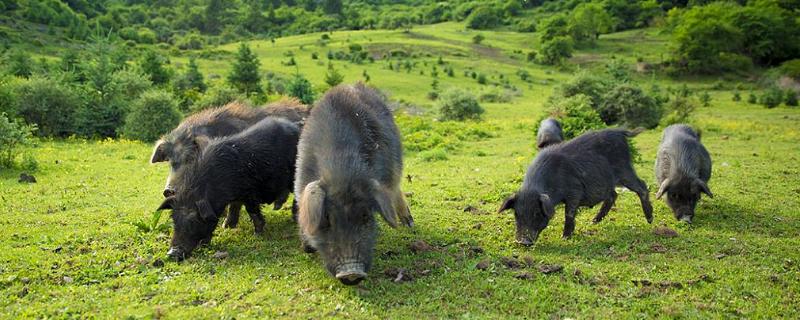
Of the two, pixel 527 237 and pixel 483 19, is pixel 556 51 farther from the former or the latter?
pixel 527 237

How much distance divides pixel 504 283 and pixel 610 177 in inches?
144

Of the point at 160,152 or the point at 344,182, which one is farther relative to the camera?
the point at 160,152

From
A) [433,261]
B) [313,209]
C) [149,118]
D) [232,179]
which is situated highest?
[313,209]

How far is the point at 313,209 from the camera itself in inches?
241

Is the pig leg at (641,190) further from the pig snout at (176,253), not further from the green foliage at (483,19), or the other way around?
the green foliage at (483,19)

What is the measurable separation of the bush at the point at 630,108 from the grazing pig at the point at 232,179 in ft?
66.3

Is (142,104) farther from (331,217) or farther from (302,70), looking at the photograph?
(302,70)

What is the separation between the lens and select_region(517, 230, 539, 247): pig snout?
26.6ft

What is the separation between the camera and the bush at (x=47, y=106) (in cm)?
2050

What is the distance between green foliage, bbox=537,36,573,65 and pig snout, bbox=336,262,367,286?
194 feet

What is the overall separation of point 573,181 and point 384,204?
368cm

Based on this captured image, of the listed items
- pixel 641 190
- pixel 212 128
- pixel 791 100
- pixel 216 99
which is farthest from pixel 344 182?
pixel 791 100

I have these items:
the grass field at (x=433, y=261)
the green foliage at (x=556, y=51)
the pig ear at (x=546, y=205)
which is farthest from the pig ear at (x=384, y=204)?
the green foliage at (x=556, y=51)

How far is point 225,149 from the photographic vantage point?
27.4 feet
